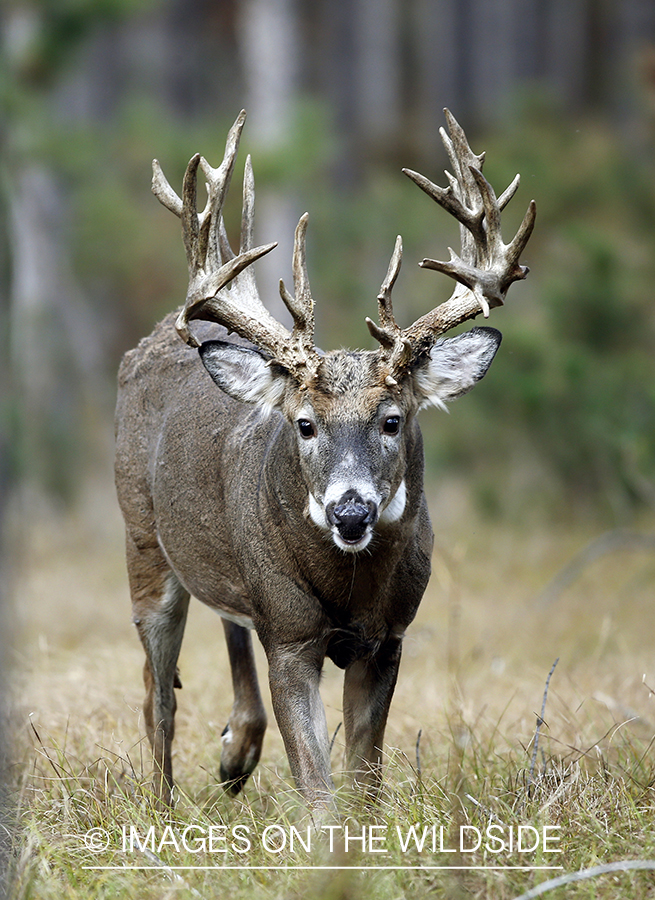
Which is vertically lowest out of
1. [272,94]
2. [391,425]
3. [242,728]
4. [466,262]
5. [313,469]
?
[242,728]

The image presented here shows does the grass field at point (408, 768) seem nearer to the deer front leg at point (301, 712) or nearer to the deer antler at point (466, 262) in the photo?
the deer front leg at point (301, 712)

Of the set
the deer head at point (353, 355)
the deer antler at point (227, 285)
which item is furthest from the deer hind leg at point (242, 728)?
the deer antler at point (227, 285)

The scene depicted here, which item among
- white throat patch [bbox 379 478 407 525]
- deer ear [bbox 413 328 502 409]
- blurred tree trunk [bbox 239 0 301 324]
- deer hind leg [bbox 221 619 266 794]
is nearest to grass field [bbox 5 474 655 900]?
deer hind leg [bbox 221 619 266 794]

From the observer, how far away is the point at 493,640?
8180mm

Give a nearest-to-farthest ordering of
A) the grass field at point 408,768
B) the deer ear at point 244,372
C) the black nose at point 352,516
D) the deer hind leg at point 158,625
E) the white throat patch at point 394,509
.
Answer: the grass field at point 408,768 < the black nose at point 352,516 < the white throat patch at point 394,509 < the deer ear at point 244,372 < the deer hind leg at point 158,625

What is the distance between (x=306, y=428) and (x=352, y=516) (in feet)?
1.67

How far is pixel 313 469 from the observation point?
14.1ft

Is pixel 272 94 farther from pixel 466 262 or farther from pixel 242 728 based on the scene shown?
pixel 242 728

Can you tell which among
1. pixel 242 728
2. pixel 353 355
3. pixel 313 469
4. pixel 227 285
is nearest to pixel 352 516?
pixel 313 469

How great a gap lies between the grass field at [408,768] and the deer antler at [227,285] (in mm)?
1065

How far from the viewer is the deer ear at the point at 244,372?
460 centimetres

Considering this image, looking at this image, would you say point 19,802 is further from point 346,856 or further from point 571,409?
point 571,409

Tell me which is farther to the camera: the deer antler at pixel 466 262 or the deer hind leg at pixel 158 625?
the deer hind leg at pixel 158 625

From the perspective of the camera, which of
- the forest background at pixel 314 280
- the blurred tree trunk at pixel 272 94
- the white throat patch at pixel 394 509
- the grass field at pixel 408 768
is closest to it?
the grass field at pixel 408 768
